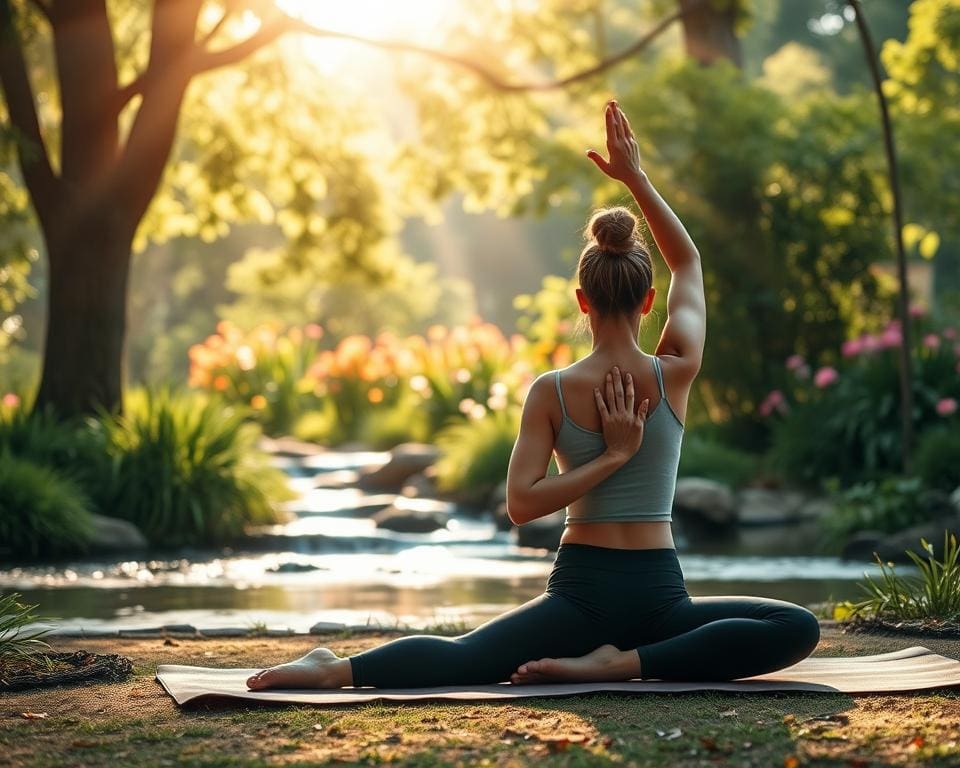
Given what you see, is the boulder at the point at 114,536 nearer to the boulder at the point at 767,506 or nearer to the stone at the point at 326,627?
the stone at the point at 326,627

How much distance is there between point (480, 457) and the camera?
53.1ft

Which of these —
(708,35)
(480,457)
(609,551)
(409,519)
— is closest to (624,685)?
(609,551)

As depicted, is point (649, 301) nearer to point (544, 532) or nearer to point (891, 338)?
point (544, 532)

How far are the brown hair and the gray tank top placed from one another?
0.73 feet

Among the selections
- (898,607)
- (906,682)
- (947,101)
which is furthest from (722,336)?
(906,682)

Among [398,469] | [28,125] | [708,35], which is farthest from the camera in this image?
[708,35]

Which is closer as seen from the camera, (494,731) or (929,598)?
(494,731)

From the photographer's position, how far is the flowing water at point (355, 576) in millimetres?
8516

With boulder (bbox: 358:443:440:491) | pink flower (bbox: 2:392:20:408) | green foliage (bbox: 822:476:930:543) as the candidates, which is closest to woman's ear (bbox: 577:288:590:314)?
green foliage (bbox: 822:476:930:543)

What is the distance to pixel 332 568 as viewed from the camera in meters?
11.7

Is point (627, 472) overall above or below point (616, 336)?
below

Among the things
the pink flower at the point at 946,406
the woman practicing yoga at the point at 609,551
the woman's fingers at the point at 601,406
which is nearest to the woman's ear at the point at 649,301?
the woman practicing yoga at the point at 609,551

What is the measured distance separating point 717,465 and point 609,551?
11.4m

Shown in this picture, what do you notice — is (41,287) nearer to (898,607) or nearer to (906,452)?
(906,452)
